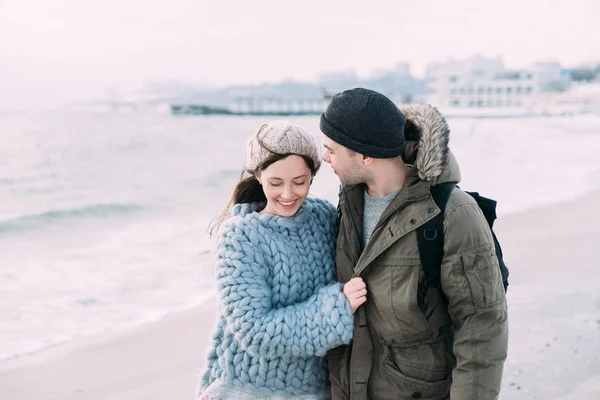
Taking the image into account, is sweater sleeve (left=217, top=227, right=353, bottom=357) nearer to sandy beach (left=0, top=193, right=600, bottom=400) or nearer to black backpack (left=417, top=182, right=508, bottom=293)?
black backpack (left=417, top=182, right=508, bottom=293)

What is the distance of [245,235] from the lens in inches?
Result: 87.0

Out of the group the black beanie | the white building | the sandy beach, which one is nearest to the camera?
the black beanie

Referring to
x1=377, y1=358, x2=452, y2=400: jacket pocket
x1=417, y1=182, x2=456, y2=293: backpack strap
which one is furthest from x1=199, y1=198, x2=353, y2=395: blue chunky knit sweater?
x1=417, y1=182, x2=456, y2=293: backpack strap

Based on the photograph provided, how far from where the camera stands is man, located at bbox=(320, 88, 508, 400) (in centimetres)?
203

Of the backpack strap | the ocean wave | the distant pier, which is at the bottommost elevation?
the distant pier

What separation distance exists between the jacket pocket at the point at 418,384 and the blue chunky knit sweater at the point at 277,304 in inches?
8.1

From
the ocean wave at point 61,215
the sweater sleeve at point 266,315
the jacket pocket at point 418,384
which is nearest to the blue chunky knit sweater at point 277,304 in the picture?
the sweater sleeve at point 266,315

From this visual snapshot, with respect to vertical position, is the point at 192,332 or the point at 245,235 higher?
the point at 245,235

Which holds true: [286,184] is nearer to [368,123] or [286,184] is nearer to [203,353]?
[368,123]

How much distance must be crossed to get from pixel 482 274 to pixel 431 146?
444 millimetres

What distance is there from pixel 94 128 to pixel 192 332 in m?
43.4

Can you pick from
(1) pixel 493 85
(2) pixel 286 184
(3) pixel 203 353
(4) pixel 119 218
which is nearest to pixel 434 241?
(2) pixel 286 184

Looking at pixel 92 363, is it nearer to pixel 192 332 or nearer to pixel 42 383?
pixel 42 383

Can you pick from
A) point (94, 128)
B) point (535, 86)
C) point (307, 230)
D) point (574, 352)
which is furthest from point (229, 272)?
point (535, 86)
